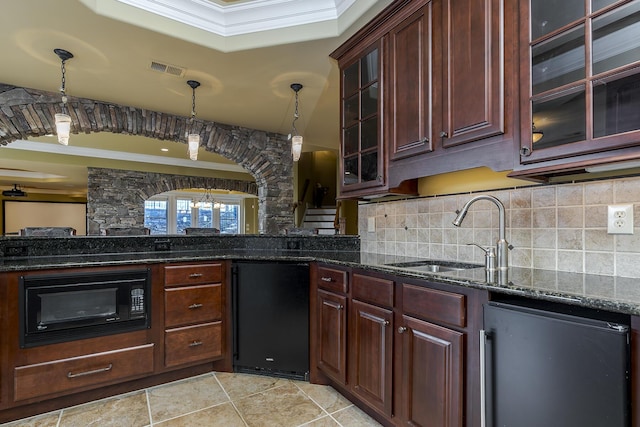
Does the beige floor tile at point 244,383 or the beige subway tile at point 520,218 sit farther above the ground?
the beige subway tile at point 520,218

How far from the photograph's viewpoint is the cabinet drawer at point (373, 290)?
178 cm

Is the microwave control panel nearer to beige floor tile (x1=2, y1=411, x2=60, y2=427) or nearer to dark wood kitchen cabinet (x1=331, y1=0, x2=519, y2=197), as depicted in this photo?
beige floor tile (x1=2, y1=411, x2=60, y2=427)

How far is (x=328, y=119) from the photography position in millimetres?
4348

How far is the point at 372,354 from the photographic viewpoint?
1.88m

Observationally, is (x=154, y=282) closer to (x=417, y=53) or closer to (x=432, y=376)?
(x=432, y=376)

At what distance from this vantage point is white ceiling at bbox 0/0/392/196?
2.25 meters

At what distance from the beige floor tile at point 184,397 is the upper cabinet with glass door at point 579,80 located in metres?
2.30

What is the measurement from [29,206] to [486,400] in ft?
47.1

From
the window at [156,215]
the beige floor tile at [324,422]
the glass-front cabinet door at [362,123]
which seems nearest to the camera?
the beige floor tile at [324,422]

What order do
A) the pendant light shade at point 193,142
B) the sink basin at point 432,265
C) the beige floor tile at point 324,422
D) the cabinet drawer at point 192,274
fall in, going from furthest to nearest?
the pendant light shade at point 193,142, the cabinet drawer at point 192,274, the sink basin at point 432,265, the beige floor tile at point 324,422

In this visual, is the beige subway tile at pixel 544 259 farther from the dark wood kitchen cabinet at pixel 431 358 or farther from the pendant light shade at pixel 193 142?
the pendant light shade at pixel 193 142

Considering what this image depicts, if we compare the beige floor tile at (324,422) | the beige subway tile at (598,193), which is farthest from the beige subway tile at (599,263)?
the beige floor tile at (324,422)

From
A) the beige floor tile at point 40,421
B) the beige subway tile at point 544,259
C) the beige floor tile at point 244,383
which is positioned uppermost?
the beige subway tile at point 544,259

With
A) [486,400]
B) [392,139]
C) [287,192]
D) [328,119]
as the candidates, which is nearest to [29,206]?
[287,192]
